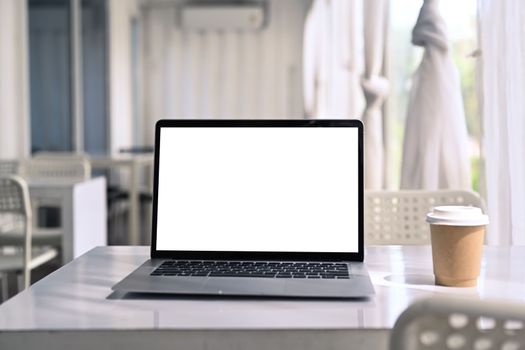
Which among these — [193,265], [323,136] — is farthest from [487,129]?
[193,265]

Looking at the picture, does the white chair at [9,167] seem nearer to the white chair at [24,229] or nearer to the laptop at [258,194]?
the white chair at [24,229]

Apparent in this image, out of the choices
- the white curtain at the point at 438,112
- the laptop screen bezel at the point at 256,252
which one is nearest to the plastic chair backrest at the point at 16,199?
the white curtain at the point at 438,112

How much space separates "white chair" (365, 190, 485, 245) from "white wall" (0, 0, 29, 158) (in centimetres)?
314

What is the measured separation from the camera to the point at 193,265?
1041 millimetres

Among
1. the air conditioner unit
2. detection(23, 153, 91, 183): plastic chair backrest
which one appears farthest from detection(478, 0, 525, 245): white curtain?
the air conditioner unit

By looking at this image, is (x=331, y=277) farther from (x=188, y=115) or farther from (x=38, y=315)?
(x=188, y=115)

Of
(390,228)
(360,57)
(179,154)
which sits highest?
(360,57)

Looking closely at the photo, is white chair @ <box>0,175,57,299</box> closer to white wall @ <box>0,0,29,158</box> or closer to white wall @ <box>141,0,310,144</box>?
white wall @ <box>0,0,29,158</box>

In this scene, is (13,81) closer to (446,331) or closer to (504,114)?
(504,114)

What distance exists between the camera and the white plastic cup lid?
0.91 meters

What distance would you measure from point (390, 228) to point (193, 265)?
2.11ft

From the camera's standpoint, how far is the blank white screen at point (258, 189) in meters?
1.09

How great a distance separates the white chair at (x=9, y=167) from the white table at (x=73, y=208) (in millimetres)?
678

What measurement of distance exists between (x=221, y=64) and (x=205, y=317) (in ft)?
22.4
